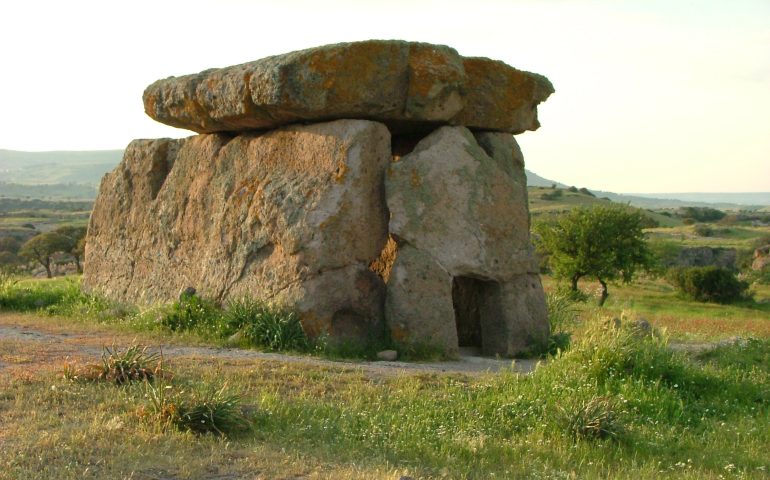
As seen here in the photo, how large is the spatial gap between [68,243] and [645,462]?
119ft

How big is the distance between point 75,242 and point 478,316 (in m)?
30.4

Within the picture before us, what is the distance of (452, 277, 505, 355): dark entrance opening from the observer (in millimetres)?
13352

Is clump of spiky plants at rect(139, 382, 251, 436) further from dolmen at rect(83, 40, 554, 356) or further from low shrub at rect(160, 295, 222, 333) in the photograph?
low shrub at rect(160, 295, 222, 333)

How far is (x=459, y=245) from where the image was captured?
12.7 m

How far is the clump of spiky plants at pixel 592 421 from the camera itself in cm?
784

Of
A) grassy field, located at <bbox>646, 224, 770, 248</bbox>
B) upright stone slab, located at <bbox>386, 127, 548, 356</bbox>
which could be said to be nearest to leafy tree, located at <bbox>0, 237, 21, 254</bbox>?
grassy field, located at <bbox>646, 224, 770, 248</bbox>

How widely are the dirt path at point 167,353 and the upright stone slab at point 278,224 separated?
1256 millimetres

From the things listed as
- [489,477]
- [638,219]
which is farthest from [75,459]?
[638,219]

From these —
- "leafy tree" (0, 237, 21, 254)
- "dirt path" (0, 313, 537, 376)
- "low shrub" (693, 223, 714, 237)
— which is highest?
"dirt path" (0, 313, 537, 376)

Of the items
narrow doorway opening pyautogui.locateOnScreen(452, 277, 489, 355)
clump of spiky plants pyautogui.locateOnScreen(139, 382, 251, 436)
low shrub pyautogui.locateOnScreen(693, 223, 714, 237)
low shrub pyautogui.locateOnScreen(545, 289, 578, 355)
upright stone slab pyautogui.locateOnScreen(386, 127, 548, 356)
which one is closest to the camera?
clump of spiky plants pyautogui.locateOnScreen(139, 382, 251, 436)

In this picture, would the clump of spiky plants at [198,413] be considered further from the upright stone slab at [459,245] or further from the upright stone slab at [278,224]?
the upright stone slab at [459,245]

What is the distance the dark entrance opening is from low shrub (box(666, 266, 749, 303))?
877 inches

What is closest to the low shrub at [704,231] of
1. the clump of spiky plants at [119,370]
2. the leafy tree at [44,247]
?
the leafy tree at [44,247]

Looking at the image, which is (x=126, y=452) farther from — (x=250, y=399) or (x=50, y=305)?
(x=50, y=305)
